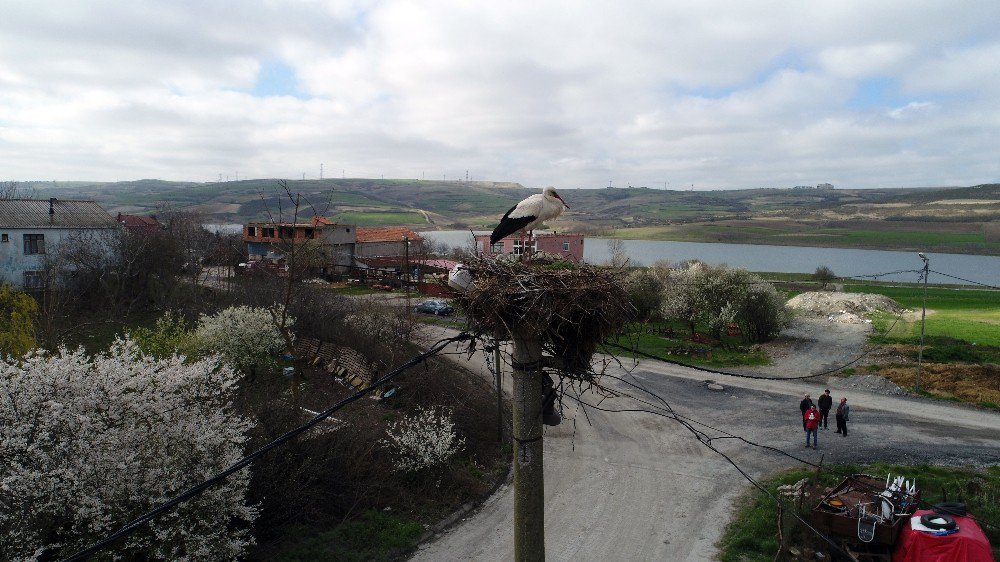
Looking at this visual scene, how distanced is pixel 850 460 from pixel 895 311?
1106 inches

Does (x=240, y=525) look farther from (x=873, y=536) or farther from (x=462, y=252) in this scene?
(x=873, y=536)

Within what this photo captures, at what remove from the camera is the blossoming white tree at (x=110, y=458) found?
7238mm

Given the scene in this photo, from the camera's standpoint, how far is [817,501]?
41.0 feet

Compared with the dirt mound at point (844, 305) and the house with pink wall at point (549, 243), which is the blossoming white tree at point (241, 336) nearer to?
the house with pink wall at point (549, 243)

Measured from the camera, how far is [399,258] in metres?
55.1

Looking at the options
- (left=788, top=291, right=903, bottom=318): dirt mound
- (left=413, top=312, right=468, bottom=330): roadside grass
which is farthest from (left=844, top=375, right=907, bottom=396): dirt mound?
(left=413, top=312, right=468, bottom=330): roadside grass

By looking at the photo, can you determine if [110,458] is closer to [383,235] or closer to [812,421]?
[812,421]

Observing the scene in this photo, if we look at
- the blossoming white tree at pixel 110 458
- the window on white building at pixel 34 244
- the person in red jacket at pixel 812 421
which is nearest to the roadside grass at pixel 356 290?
the window on white building at pixel 34 244

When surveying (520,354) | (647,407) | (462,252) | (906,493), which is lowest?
(647,407)

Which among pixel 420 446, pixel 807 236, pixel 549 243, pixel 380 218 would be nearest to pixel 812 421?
pixel 420 446

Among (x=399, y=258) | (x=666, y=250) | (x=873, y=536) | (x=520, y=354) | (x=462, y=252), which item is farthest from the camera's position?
(x=666, y=250)

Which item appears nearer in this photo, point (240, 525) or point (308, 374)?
point (240, 525)

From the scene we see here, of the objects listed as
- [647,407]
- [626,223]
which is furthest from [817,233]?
[647,407]

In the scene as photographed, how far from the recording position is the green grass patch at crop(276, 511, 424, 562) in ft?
33.7
